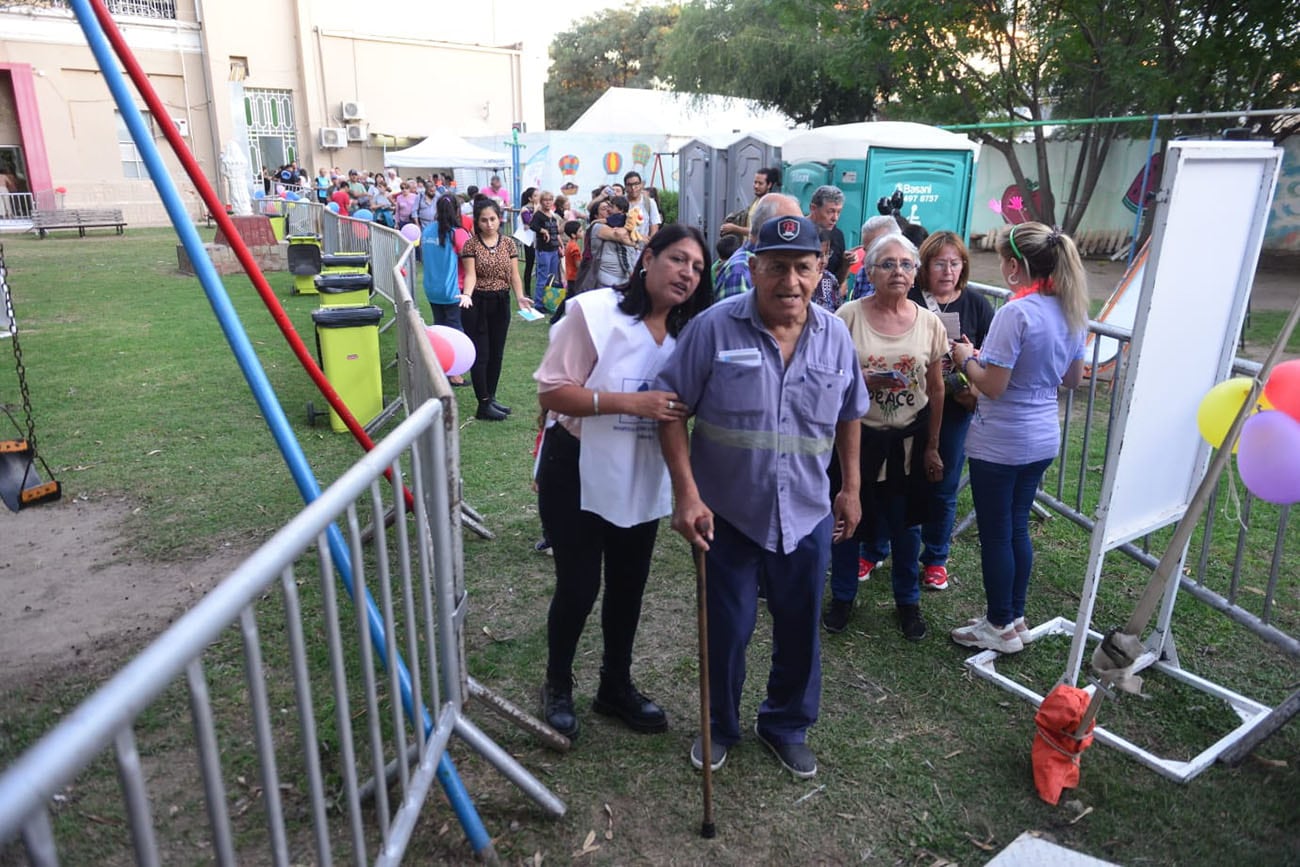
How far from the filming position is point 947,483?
428 cm

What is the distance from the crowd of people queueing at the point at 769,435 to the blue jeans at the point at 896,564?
4.1 inches

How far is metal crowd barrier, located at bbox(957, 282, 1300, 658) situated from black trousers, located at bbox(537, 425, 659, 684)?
2.15 metres

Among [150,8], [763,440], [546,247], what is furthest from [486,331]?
[150,8]

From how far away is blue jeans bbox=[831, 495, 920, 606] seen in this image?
161 inches

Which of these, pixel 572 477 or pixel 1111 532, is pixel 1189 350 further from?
pixel 572 477

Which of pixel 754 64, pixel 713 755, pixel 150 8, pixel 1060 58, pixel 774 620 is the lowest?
pixel 713 755

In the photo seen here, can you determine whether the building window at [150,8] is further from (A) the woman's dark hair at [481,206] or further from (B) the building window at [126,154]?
(A) the woman's dark hair at [481,206]

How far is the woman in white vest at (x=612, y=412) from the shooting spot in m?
2.90

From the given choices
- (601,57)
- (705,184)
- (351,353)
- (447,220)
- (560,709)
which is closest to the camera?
(560,709)

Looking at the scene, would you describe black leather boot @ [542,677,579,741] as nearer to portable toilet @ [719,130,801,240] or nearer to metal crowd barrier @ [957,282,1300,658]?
metal crowd barrier @ [957,282,1300,658]

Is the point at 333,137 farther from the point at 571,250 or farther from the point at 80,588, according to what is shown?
the point at 80,588

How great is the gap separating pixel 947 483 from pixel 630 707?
6.41ft

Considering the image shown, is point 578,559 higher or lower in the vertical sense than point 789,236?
lower

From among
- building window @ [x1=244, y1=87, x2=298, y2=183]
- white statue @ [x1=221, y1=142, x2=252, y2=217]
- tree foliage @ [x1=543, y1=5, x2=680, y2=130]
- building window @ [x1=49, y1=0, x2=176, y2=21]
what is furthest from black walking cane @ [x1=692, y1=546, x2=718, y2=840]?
tree foliage @ [x1=543, y1=5, x2=680, y2=130]
